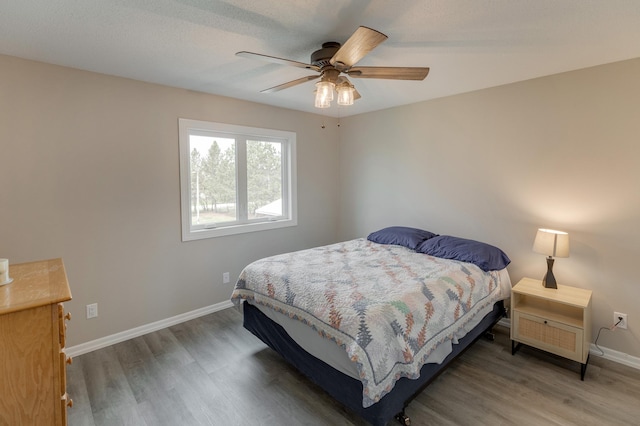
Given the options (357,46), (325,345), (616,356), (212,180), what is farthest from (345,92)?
(616,356)

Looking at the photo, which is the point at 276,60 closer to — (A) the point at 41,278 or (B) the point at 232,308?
(A) the point at 41,278

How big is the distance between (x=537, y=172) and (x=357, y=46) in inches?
90.5

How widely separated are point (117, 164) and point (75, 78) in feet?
2.43

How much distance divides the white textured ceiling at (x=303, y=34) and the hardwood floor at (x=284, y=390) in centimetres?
241

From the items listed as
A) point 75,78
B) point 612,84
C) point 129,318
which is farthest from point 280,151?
point 612,84

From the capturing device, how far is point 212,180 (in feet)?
11.6

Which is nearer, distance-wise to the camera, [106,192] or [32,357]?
[32,357]

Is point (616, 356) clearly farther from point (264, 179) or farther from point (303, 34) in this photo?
point (264, 179)

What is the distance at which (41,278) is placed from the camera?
155 cm

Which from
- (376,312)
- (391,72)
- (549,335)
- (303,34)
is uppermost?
(303,34)

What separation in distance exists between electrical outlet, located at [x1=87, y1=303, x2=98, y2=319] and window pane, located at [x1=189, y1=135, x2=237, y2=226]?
1132 mm

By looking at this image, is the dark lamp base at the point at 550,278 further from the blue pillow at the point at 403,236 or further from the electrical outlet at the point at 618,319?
the blue pillow at the point at 403,236

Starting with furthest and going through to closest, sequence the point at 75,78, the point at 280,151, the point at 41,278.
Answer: the point at 280,151, the point at 75,78, the point at 41,278

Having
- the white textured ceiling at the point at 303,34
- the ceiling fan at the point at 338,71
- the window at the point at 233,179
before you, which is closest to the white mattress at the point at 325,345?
the window at the point at 233,179
